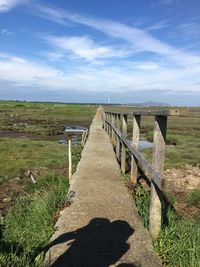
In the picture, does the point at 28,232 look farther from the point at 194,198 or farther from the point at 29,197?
the point at 194,198

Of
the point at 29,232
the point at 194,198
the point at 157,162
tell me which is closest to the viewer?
the point at 157,162

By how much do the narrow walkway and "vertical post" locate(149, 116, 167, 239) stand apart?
0.71ft

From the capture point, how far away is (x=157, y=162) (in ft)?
17.9

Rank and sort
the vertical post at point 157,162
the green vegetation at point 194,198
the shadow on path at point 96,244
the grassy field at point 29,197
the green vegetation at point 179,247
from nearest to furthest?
1. the green vegetation at point 179,247
2. the shadow on path at point 96,244
3. the grassy field at point 29,197
4. the vertical post at point 157,162
5. the green vegetation at point 194,198

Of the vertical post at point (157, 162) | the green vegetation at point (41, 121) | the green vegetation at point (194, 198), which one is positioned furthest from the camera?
the green vegetation at point (41, 121)

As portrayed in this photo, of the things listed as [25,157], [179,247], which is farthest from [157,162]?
[25,157]

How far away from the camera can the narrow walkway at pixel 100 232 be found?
4875mm

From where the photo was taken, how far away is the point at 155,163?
18.2ft

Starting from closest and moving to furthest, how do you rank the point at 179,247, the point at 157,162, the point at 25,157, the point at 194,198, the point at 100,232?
the point at 179,247 < the point at 157,162 < the point at 100,232 < the point at 194,198 < the point at 25,157

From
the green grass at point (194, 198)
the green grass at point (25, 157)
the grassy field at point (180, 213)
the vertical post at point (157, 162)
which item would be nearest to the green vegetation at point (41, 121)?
the green grass at point (25, 157)

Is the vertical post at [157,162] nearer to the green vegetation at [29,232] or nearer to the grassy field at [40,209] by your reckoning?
the grassy field at [40,209]

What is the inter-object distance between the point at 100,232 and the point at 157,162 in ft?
4.68

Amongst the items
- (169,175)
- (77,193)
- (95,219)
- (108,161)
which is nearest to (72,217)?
(95,219)

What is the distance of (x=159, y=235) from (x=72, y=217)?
5.37 feet
